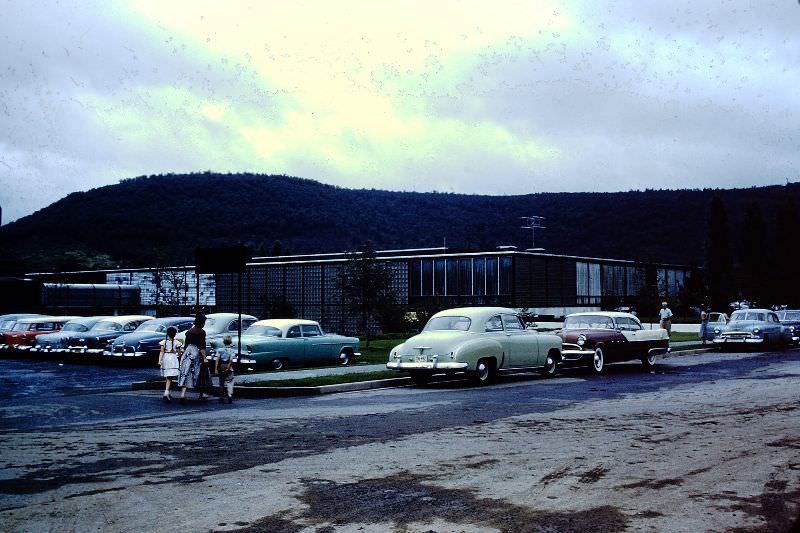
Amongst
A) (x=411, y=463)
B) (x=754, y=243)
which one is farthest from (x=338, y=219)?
(x=411, y=463)

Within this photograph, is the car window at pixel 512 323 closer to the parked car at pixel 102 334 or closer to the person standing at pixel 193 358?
the person standing at pixel 193 358

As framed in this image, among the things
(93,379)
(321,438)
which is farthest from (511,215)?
(321,438)

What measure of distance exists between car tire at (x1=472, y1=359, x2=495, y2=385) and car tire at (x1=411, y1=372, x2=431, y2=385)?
110 cm

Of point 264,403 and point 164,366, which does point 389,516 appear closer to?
point 264,403

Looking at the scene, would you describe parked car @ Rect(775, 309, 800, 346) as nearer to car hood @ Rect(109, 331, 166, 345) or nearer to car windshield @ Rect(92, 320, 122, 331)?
car hood @ Rect(109, 331, 166, 345)

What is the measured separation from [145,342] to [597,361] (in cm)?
1417

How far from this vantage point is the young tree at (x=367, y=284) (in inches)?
1309

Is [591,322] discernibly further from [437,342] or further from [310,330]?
[310,330]

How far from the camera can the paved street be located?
6785mm

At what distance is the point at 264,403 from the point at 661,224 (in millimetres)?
117193

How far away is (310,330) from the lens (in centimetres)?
2473

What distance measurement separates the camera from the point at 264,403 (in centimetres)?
1608

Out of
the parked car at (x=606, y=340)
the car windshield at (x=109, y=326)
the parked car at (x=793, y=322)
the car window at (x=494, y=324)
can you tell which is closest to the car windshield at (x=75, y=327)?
the car windshield at (x=109, y=326)

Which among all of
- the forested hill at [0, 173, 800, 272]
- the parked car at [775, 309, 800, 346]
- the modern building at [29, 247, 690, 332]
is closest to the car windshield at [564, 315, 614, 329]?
the parked car at [775, 309, 800, 346]
